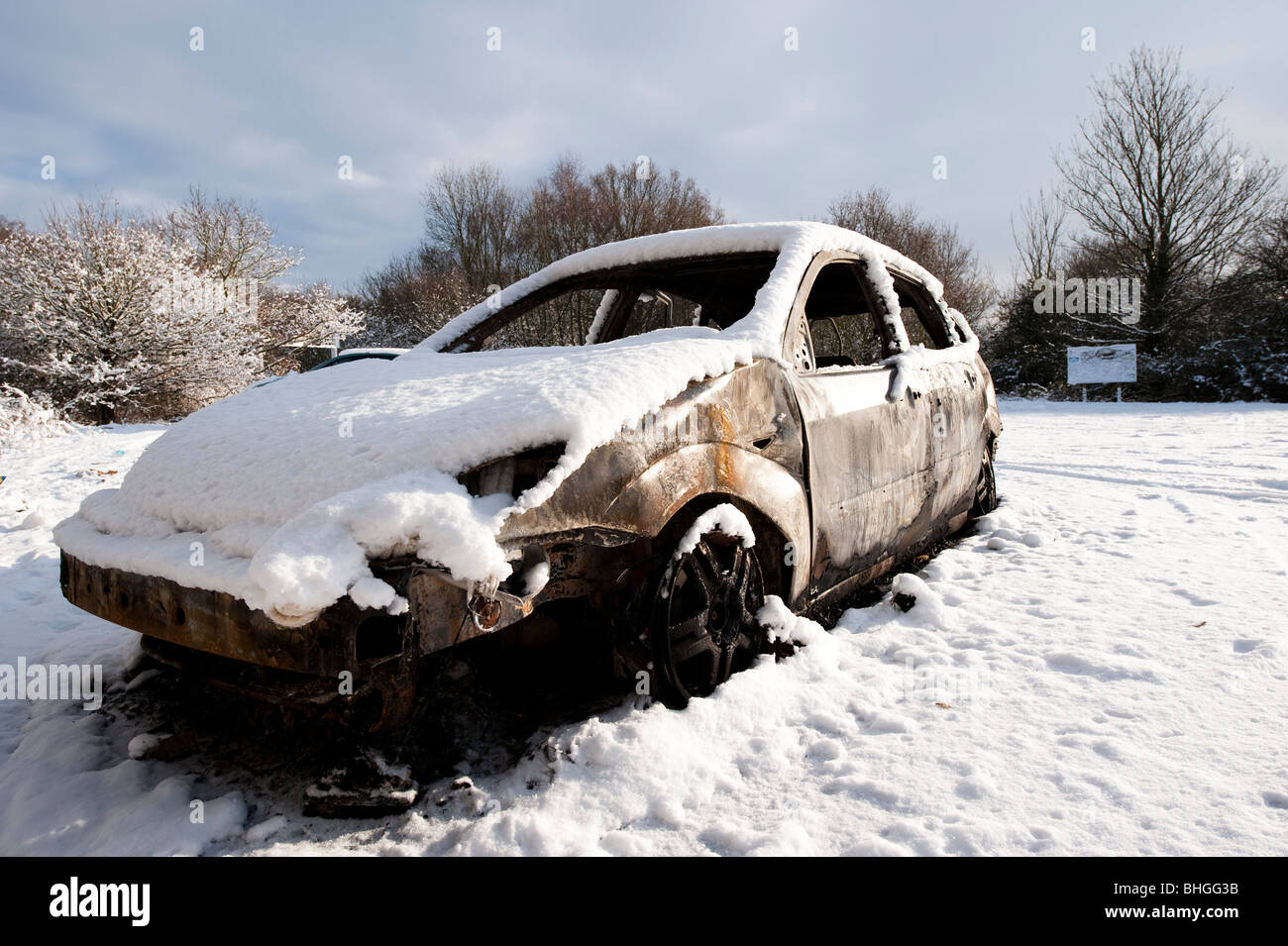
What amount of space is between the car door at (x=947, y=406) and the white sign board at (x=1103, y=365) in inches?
719

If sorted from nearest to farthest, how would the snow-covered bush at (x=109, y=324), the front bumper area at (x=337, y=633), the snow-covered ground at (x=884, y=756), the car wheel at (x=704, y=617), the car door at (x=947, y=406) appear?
1. the front bumper area at (x=337, y=633)
2. the snow-covered ground at (x=884, y=756)
3. the car wheel at (x=704, y=617)
4. the car door at (x=947, y=406)
5. the snow-covered bush at (x=109, y=324)

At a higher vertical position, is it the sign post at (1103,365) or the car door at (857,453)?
the sign post at (1103,365)

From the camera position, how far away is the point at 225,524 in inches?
67.5

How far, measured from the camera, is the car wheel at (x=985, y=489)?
4.57 metres

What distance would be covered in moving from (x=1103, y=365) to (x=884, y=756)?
2149 cm

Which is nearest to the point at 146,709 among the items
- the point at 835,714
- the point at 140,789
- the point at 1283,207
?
the point at 140,789

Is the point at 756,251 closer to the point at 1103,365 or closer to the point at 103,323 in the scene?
the point at 103,323

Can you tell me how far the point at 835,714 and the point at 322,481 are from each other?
1.55 meters

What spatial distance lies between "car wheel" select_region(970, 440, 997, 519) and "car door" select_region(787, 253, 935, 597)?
1.22 m

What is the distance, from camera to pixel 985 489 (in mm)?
4758

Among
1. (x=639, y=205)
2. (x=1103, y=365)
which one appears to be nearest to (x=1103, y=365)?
(x=1103, y=365)

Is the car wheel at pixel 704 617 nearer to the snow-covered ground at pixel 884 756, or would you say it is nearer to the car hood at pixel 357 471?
the snow-covered ground at pixel 884 756

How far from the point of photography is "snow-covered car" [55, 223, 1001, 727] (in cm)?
147

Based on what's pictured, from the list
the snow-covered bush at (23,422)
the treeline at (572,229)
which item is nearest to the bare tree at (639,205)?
the treeline at (572,229)
